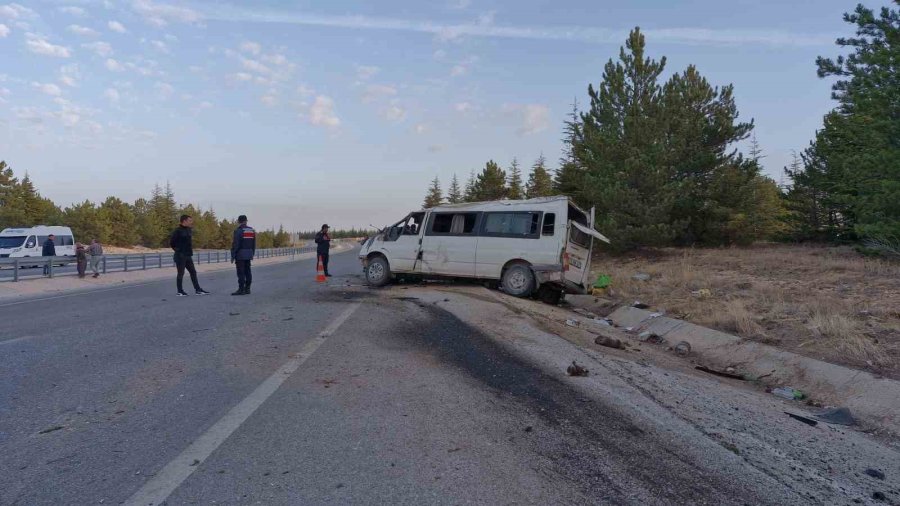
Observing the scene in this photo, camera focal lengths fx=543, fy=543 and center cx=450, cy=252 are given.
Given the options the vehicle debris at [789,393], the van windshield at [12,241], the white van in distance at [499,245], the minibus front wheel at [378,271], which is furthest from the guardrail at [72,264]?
the vehicle debris at [789,393]

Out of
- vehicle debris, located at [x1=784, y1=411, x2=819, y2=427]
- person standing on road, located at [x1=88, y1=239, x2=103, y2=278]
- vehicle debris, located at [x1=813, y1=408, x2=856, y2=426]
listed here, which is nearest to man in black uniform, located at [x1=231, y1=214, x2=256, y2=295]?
vehicle debris, located at [x1=784, y1=411, x2=819, y2=427]

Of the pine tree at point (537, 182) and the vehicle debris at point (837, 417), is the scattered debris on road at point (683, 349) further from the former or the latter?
the pine tree at point (537, 182)

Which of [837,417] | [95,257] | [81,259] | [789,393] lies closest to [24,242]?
[95,257]

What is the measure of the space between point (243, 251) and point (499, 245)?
638 cm

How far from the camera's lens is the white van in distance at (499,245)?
40.7 ft

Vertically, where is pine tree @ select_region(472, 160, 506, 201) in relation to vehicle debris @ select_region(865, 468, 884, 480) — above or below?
above

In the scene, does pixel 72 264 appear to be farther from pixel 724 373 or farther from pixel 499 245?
pixel 724 373

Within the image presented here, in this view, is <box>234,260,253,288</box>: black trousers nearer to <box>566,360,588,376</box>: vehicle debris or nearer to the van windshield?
<box>566,360,588,376</box>: vehicle debris

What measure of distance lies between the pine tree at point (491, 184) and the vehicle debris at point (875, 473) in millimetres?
50378

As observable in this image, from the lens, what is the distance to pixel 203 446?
362 cm

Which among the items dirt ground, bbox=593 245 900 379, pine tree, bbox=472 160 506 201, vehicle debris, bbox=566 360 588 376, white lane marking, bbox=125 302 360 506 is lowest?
white lane marking, bbox=125 302 360 506

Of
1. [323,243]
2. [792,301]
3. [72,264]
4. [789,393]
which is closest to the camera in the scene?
[789,393]

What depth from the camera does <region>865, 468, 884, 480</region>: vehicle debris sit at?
11.9 feet

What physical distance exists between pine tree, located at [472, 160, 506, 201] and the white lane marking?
49.1m
